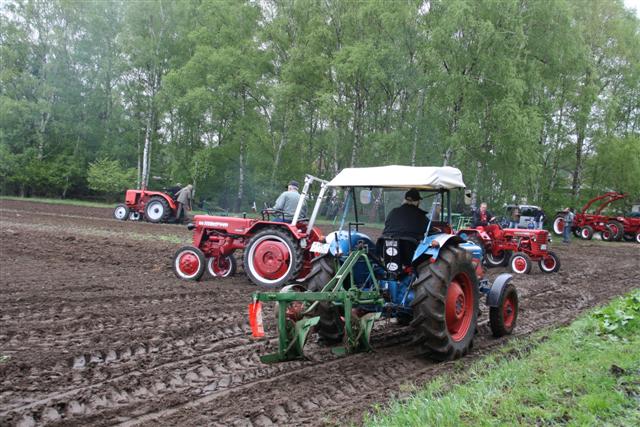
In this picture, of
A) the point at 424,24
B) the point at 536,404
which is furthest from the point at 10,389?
the point at 424,24

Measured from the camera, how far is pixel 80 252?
34.9ft

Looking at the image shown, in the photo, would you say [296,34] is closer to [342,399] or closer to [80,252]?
[80,252]

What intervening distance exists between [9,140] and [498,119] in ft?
86.3

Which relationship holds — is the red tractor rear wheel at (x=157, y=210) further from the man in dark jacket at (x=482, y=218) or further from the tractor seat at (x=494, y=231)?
the tractor seat at (x=494, y=231)

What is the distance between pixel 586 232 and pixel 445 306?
2176 centimetres

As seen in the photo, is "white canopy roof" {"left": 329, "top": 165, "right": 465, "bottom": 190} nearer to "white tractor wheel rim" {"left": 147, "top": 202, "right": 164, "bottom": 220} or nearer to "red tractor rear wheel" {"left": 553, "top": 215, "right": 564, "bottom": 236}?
"white tractor wheel rim" {"left": 147, "top": 202, "right": 164, "bottom": 220}

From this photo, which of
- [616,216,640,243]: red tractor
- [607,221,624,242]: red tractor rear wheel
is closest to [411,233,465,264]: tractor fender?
[607,221,624,242]: red tractor rear wheel

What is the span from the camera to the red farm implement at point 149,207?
18.5 meters

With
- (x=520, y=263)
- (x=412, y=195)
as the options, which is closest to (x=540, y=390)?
(x=412, y=195)

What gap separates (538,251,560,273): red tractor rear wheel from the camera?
41.2 feet

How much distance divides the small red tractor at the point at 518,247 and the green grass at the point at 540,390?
7223mm

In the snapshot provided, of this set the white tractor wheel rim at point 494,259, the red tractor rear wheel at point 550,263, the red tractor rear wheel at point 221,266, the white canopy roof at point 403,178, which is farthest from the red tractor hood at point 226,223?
the red tractor rear wheel at point 550,263

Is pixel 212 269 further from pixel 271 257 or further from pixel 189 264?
pixel 271 257

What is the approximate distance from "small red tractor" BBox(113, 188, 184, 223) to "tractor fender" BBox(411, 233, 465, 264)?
14424mm
